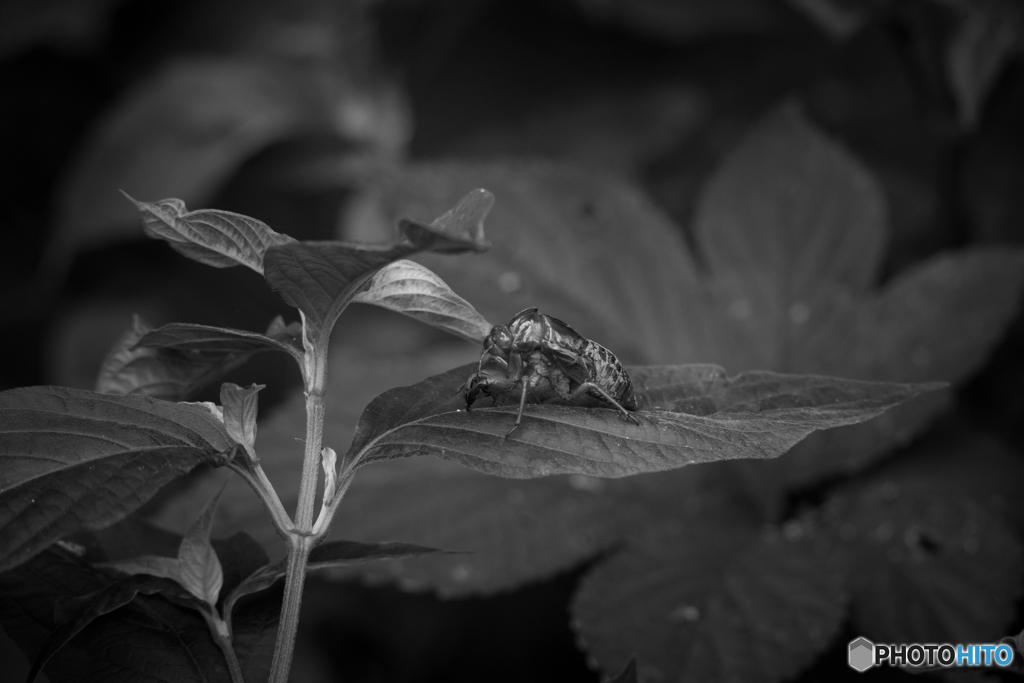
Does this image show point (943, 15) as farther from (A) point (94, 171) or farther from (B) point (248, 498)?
(A) point (94, 171)

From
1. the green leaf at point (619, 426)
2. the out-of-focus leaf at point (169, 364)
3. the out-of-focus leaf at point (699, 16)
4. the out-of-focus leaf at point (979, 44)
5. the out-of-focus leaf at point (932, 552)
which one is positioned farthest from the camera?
the out-of-focus leaf at point (699, 16)

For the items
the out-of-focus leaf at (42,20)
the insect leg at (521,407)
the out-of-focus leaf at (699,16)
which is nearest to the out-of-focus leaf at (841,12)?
the out-of-focus leaf at (699,16)

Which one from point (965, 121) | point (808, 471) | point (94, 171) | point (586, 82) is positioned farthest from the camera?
point (586, 82)

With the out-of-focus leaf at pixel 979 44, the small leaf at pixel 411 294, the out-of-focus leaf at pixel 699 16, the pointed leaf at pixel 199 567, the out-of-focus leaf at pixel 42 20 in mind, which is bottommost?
the pointed leaf at pixel 199 567

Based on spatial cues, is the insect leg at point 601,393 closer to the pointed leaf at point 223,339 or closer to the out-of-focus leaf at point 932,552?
the pointed leaf at point 223,339

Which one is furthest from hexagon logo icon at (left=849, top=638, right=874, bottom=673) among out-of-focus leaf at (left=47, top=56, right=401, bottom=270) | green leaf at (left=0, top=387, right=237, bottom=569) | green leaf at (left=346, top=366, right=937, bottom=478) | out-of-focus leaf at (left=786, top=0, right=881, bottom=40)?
out-of-focus leaf at (left=47, top=56, right=401, bottom=270)

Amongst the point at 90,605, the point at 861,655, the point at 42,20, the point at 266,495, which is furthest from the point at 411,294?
the point at 42,20

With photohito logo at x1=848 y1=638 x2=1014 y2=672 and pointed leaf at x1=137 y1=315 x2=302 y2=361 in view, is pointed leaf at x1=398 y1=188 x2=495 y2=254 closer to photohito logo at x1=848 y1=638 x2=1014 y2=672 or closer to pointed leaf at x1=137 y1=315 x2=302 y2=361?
pointed leaf at x1=137 y1=315 x2=302 y2=361

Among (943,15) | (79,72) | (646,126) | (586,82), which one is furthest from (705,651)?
(79,72)
